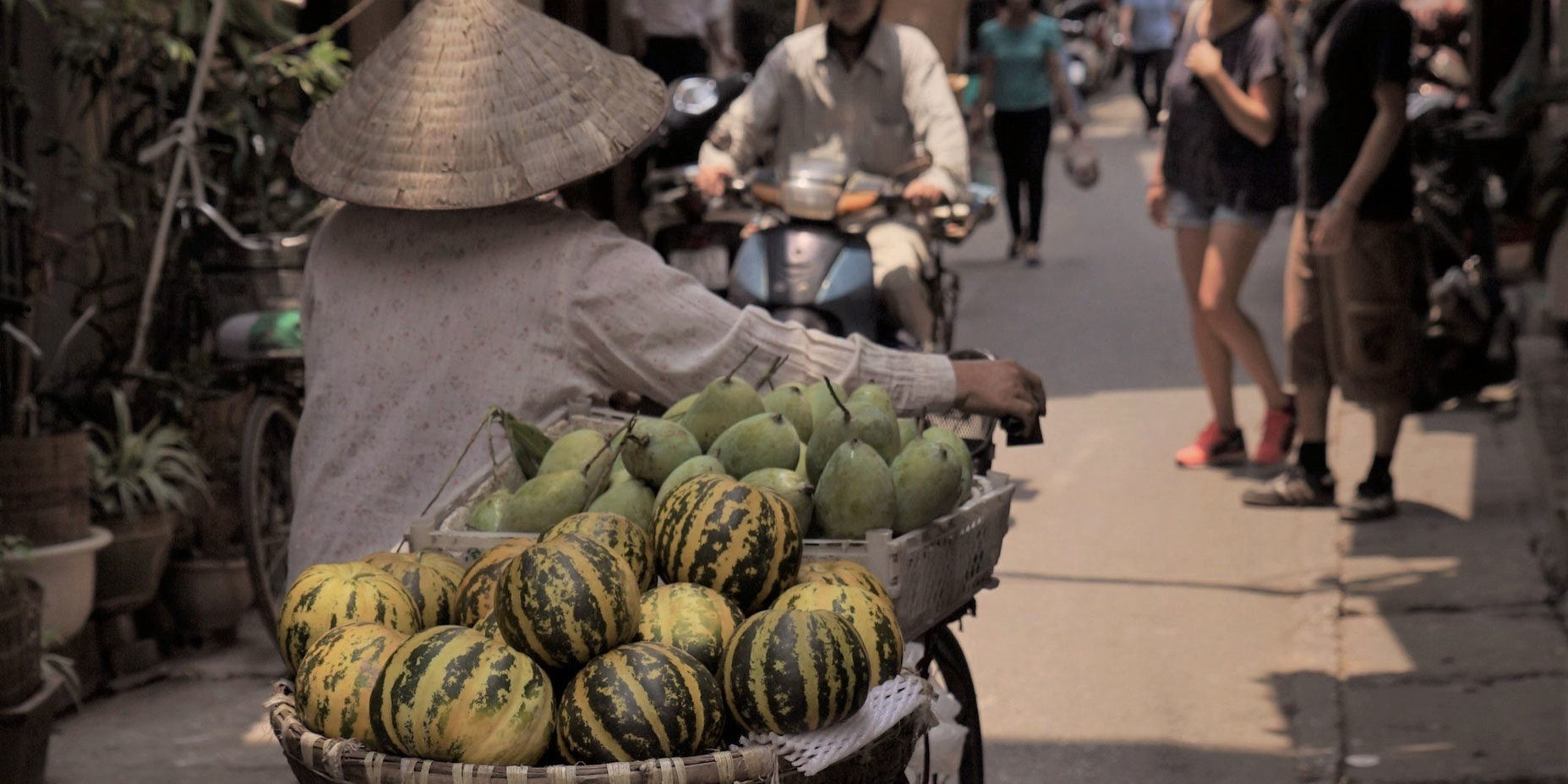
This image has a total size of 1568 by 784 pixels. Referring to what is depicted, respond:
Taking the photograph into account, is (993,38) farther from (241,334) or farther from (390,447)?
(390,447)

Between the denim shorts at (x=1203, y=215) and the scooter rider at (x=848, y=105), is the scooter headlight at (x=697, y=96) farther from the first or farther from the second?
the denim shorts at (x=1203, y=215)

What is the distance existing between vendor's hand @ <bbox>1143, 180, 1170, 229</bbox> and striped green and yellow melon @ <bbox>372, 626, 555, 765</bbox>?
5.68 meters

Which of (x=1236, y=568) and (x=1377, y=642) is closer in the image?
(x=1377, y=642)

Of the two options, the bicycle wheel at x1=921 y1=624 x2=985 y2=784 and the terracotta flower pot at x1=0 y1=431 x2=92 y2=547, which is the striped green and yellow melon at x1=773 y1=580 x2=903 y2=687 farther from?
the terracotta flower pot at x1=0 y1=431 x2=92 y2=547

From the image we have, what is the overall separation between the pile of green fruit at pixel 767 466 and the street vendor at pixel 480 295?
38cm

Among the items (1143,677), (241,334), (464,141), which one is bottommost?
(1143,677)

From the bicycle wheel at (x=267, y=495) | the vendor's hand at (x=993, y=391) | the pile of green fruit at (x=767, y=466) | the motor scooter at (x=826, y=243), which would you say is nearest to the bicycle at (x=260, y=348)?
the bicycle wheel at (x=267, y=495)

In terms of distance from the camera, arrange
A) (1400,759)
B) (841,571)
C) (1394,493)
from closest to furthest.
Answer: (841,571) → (1400,759) → (1394,493)

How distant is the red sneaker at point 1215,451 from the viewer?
7516 mm

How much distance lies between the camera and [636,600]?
2064 mm

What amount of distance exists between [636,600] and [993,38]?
10699 mm

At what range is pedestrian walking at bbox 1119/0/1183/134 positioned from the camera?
60.0 feet

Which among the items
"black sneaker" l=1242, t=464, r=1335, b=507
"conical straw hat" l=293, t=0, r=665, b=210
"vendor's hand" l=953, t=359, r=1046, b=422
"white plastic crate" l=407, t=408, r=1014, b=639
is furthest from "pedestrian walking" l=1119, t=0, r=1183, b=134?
"white plastic crate" l=407, t=408, r=1014, b=639

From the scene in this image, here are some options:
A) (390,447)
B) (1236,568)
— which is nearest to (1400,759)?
(1236,568)
